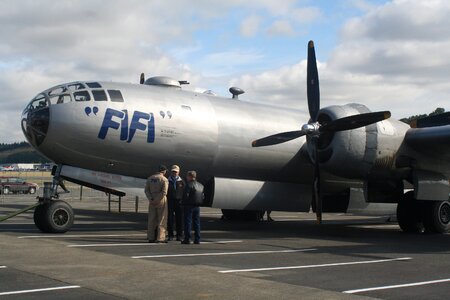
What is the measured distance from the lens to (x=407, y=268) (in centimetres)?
879

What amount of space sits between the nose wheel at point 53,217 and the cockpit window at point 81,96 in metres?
2.61

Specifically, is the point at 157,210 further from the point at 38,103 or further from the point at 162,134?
the point at 38,103

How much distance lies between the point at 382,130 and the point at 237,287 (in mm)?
9573

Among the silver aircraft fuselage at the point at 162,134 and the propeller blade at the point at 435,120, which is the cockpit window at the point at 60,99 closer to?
the silver aircraft fuselage at the point at 162,134

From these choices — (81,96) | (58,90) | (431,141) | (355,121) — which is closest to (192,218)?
(81,96)

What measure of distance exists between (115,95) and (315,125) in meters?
5.53

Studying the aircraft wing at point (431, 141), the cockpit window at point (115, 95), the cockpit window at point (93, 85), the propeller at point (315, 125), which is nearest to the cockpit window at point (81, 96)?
the cockpit window at point (93, 85)

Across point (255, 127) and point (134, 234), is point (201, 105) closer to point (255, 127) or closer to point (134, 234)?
point (255, 127)

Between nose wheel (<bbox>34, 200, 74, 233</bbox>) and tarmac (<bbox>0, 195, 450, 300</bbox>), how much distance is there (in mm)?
288

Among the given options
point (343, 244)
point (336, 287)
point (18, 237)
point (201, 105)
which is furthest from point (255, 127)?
point (336, 287)

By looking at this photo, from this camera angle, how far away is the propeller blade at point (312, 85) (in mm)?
15695

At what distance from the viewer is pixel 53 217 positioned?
1295cm

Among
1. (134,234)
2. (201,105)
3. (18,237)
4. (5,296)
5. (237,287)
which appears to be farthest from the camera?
(201,105)

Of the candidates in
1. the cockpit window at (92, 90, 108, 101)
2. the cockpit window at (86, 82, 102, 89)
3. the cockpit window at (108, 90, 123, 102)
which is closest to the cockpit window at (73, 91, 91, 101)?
the cockpit window at (92, 90, 108, 101)
